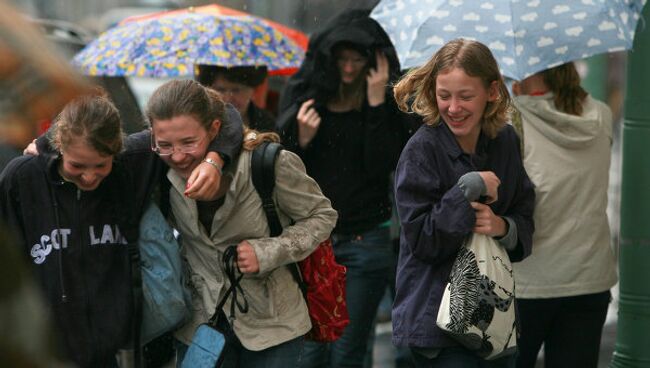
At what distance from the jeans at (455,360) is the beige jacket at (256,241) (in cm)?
48

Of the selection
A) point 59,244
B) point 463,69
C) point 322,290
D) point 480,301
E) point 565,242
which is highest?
point 463,69

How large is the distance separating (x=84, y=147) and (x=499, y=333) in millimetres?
1602

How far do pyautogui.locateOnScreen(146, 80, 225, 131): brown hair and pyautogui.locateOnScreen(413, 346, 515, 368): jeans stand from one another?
1.16 metres

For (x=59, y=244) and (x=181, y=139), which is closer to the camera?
(x=59, y=244)

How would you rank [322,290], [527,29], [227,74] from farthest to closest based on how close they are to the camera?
[227,74], [527,29], [322,290]

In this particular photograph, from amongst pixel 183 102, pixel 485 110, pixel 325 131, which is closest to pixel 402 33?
pixel 325 131

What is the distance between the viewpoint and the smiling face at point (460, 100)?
15.4 ft

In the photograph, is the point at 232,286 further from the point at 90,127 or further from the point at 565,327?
the point at 565,327

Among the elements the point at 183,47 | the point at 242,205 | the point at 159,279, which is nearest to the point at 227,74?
the point at 183,47

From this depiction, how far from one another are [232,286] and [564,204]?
5.63 ft

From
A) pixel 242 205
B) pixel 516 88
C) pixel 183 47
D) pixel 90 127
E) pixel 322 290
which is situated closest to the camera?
pixel 90 127

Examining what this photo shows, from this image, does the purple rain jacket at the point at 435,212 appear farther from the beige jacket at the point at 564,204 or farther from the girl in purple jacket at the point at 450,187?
the beige jacket at the point at 564,204

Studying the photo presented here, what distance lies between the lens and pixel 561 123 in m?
5.61

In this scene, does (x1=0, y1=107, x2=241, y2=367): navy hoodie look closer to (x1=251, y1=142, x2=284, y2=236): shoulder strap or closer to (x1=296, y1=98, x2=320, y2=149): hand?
(x1=251, y1=142, x2=284, y2=236): shoulder strap
